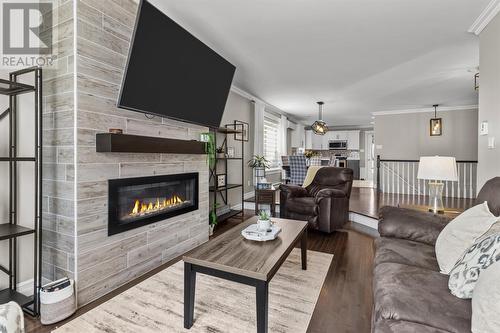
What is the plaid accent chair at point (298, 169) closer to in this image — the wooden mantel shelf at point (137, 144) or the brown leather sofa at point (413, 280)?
the wooden mantel shelf at point (137, 144)

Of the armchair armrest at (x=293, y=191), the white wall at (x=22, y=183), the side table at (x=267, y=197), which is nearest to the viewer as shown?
the white wall at (x=22, y=183)

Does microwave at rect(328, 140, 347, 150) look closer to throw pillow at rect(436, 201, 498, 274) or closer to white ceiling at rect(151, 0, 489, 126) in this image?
white ceiling at rect(151, 0, 489, 126)

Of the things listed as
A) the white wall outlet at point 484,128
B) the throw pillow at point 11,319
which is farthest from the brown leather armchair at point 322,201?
the throw pillow at point 11,319

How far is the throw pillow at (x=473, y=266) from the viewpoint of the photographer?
1.13m

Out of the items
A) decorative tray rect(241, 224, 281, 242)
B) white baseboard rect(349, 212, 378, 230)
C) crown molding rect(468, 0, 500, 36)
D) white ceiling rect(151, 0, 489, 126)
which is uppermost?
white ceiling rect(151, 0, 489, 126)

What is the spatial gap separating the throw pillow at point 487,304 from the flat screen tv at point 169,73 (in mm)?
2475

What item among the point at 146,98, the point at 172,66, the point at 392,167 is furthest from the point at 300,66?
the point at 392,167

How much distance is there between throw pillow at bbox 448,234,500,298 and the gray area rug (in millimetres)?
940

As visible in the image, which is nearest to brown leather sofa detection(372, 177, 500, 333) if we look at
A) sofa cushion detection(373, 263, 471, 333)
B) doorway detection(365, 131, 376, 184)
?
sofa cushion detection(373, 263, 471, 333)

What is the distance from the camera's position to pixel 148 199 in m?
2.66

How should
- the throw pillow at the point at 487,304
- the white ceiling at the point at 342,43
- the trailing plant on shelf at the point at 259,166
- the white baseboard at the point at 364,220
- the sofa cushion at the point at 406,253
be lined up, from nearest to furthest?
the throw pillow at the point at 487,304, the sofa cushion at the point at 406,253, the white ceiling at the point at 342,43, the white baseboard at the point at 364,220, the trailing plant on shelf at the point at 259,166

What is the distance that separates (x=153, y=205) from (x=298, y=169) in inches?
163

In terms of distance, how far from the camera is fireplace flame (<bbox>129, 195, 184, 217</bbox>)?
8.27ft

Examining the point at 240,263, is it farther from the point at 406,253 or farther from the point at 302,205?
the point at 302,205
